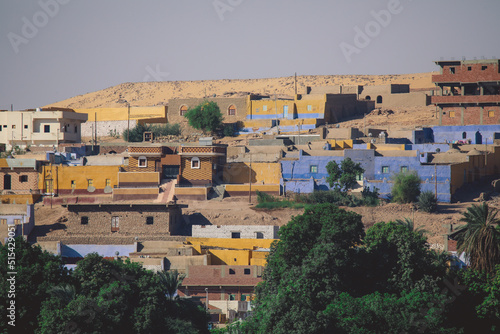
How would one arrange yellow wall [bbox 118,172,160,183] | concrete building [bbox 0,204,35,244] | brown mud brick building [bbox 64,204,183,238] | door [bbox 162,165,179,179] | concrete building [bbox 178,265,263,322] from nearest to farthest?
concrete building [bbox 178,265,263,322] < concrete building [bbox 0,204,35,244] < brown mud brick building [bbox 64,204,183,238] < yellow wall [bbox 118,172,160,183] < door [bbox 162,165,179,179]

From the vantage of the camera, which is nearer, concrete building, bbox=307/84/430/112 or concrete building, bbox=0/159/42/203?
concrete building, bbox=0/159/42/203

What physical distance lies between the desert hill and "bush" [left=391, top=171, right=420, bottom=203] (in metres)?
39.7

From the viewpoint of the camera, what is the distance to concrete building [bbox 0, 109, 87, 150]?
45.1m

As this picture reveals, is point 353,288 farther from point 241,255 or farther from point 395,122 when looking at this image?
point 395,122

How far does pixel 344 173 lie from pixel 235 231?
5845mm

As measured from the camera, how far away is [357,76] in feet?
261

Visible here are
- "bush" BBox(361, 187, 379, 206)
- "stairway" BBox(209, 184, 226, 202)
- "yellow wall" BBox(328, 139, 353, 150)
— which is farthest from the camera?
"yellow wall" BBox(328, 139, 353, 150)

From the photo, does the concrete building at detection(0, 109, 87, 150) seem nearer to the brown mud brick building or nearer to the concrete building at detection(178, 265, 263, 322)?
the brown mud brick building

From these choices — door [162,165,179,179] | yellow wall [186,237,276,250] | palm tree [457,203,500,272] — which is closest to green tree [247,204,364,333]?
palm tree [457,203,500,272]

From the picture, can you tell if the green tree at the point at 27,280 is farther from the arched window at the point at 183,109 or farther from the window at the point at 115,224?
the arched window at the point at 183,109

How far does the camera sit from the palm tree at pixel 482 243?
25031 mm

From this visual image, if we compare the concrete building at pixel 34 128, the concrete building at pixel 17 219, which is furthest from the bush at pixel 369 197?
the concrete building at pixel 34 128

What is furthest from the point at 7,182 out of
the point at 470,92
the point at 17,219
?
the point at 470,92

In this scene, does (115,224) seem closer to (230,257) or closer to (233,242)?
(233,242)
